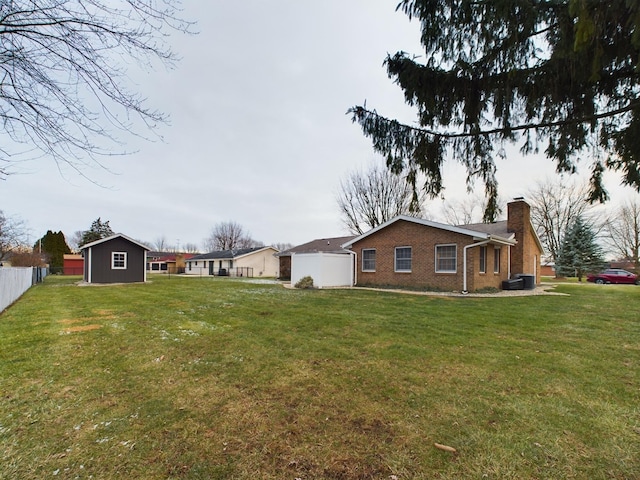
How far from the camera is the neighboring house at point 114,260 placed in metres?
21.8

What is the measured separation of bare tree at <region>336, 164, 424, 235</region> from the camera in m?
27.9

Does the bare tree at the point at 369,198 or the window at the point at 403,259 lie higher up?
the bare tree at the point at 369,198

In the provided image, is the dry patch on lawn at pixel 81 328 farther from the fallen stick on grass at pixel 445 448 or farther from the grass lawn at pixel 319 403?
the fallen stick on grass at pixel 445 448

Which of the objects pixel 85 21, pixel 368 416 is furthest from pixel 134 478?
pixel 85 21

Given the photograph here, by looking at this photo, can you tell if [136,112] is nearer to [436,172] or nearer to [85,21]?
[85,21]

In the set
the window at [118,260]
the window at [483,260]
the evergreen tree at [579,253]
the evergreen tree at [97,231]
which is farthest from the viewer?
the evergreen tree at [97,231]

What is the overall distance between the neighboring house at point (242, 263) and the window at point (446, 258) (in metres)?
25.6

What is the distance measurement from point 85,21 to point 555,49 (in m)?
5.08

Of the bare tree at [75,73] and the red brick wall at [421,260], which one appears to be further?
the red brick wall at [421,260]

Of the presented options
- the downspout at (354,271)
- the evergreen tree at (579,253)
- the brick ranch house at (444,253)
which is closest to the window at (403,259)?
the brick ranch house at (444,253)

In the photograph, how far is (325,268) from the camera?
1814cm

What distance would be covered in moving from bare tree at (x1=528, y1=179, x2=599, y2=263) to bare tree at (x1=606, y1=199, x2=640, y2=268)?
10.2ft

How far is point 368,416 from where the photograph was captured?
2.90 metres

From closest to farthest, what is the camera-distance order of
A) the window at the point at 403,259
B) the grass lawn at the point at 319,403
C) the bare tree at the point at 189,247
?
the grass lawn at the point at 319,403, the window at the point at 403,259, the bare tree at the point at 189,247
